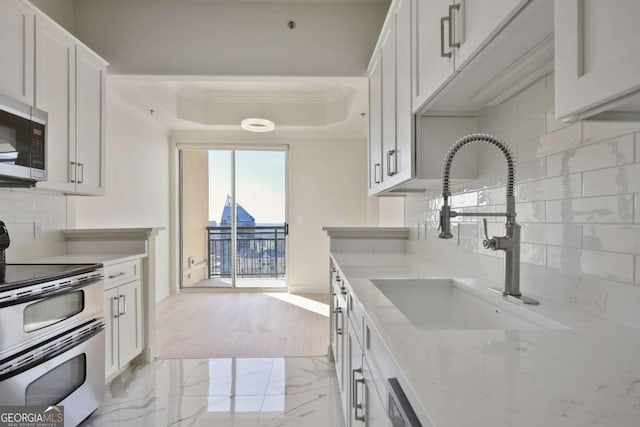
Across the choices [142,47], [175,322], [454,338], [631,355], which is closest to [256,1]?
[142,47]

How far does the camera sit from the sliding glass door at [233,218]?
549cm

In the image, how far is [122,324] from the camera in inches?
93.0

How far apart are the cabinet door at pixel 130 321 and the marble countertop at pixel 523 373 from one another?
2145 mm

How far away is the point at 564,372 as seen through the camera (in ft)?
2.01

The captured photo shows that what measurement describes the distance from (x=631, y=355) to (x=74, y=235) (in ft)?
10.7

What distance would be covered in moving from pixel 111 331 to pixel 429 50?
2545mm

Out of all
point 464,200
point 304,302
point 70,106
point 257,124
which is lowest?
point 304,302

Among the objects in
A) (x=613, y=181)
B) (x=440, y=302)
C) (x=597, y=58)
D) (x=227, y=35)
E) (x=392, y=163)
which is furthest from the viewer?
(x=227, y=35)

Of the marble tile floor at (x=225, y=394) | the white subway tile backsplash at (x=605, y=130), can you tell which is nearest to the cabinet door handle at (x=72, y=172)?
the marble tile floor at (x=225, y=394)

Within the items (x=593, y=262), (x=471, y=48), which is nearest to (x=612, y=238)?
(x=593, y=262)

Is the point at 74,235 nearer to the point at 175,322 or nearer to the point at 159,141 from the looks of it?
the point at 175,322

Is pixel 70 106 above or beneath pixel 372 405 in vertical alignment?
above

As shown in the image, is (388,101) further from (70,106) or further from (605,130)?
(70,106)

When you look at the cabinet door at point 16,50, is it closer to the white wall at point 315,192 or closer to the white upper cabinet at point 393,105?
the white upper cabinet at point 393,105
